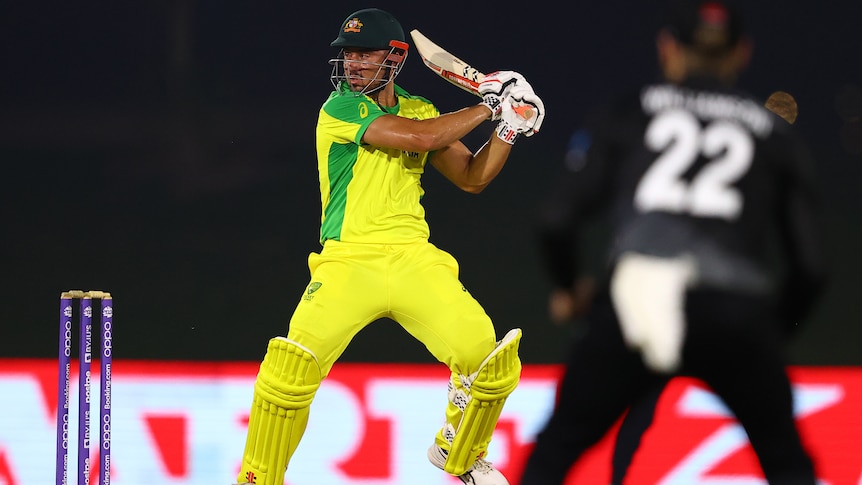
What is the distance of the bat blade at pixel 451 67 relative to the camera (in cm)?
392

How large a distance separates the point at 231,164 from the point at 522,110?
56.1 inches

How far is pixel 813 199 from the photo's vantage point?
2.41 metres

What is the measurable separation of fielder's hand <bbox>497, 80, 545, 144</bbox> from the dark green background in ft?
2.73

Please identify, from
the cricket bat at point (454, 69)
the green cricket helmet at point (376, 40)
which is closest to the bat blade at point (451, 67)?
the cricket bat at point (454, 69)

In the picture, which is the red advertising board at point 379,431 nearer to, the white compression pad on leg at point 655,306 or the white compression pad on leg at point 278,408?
the white compression pad on leg at point 278,408

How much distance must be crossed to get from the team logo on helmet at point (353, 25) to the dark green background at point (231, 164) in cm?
79

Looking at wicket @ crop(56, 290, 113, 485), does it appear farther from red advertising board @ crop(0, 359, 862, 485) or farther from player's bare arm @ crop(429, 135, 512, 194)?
player's bare arm @ crop(429, 135, 512, 194)

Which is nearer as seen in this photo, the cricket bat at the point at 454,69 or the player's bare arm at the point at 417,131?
the player's bare arm at the point at 417,131

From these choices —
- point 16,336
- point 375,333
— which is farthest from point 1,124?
point 375,333

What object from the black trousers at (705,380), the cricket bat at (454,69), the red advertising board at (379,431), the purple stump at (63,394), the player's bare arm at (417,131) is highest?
the cricket bat at (454,69)

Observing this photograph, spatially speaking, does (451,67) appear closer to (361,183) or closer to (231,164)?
(361,183)

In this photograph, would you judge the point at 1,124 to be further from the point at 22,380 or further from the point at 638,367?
the point at 638,367

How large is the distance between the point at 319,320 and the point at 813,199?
166 cm

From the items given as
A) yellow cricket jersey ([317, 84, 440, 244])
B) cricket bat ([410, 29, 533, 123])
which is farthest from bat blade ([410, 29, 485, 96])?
yellow cricket jersey ([317, 84, 440, 244])
